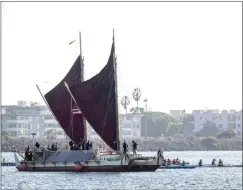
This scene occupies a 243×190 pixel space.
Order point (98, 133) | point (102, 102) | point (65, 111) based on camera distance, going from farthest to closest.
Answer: point (65, 111) < point (102, 102) < point (98, 133)

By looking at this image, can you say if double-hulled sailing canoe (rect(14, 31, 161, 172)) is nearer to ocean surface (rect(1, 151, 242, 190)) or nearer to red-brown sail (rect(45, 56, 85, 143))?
red-brown sail (rect(45, 56, 85, 143))

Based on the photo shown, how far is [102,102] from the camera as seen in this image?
325 feet

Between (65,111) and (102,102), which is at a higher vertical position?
(102,102)

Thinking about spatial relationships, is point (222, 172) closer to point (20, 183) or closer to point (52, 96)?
point (52, 96)

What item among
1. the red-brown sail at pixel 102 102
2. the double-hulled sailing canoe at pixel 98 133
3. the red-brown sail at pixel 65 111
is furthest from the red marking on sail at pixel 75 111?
the red-brown sail at pixel 102 102

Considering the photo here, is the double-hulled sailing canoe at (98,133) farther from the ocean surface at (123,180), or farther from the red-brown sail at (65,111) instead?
the ocean surface at (123,180)

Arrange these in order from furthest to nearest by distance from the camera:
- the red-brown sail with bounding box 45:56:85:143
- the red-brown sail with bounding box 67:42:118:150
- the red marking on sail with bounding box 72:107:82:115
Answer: the red-brown sail with bounding box 45:56:85:143 → the red marking on sail with bounding box 72:107:82:115 → the red-brown sail with bounding box 67:42:118:150

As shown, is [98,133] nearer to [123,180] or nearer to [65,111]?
[65,111]

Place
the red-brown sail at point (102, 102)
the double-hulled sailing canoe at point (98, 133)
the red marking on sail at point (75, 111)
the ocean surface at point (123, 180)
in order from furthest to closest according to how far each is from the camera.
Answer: the red marking on sail at point (75, 111) < the red-brown sail at point (102, 102) < the double-hulled sailing canoe at point (98, 133) < the ocean surface at point (123, 180)

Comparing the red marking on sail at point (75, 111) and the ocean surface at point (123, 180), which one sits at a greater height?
the red marking on sail at point (75, 111)

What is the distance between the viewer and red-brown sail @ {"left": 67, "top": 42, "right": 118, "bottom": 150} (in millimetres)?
98250

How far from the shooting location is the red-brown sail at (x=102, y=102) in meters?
98.2

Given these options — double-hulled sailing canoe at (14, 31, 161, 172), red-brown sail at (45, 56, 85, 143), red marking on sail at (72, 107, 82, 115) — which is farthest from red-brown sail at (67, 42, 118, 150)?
red-brown sail at (45, 56, 85, 143)

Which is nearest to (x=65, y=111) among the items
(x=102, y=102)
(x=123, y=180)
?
(x=102, y=102)
